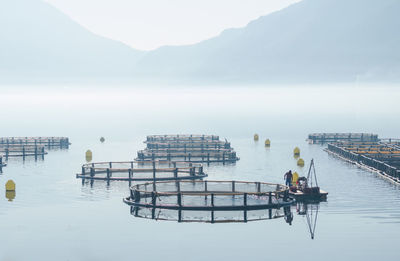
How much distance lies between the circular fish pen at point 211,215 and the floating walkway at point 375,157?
27.6m

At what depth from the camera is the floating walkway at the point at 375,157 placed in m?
87.1

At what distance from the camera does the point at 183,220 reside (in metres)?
56.7

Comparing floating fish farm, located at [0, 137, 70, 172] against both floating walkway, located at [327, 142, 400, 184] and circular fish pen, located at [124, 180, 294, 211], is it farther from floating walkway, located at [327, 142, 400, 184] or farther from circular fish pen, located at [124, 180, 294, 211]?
floating walkway, located at [327, 142, 400, 184]

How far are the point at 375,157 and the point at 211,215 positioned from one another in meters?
51.7

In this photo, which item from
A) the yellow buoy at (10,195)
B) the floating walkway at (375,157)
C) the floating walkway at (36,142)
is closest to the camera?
the yellow buoy at (10,195)

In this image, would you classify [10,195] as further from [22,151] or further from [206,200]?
[22,151]

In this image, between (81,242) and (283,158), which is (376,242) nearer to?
(81,242)

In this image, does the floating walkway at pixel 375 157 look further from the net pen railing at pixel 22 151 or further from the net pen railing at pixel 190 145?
the net pen railing at pixel 22 151

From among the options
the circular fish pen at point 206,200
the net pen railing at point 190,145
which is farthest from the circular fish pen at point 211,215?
the net pen railing at point 190,145

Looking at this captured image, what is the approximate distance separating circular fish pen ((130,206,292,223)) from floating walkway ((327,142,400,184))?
90.4 ft

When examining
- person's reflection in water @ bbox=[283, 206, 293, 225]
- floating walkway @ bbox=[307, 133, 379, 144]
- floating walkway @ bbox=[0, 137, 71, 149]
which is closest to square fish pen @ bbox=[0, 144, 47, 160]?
floating walkway @ bbox=[0, 137, 71, 149]

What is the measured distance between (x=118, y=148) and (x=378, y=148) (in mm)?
66773

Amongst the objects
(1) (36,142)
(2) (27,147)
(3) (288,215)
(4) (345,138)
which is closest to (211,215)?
(3) (288,215)

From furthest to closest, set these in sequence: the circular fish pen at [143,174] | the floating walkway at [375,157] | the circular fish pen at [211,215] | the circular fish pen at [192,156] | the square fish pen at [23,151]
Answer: the square fish pen at [23,151] → the circular fish pen at [192,156] → the floating walkway at [375,157] → the circular fish pen at [143,174] → the circular fish pen at [211,215]
